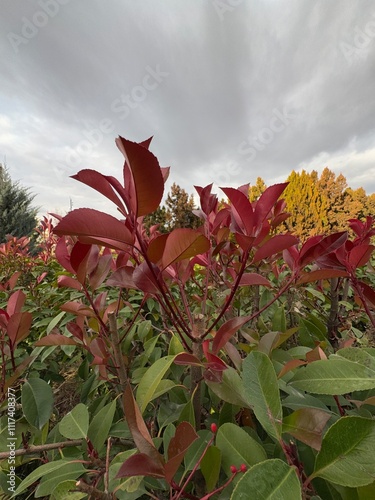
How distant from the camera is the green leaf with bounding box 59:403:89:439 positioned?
2.01 feet

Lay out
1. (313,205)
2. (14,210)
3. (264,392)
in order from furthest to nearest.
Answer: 1. (14,210)
2. (313,205)
3. (264,392)

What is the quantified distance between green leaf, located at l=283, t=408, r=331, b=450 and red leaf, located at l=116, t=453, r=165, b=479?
20 centimetres

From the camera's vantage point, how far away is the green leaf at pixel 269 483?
0.33 m

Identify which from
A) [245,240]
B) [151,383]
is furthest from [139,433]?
[245,240]

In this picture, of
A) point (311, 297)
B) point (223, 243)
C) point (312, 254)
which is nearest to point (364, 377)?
point (312, 254)

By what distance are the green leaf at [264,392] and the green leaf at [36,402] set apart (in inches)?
24.0

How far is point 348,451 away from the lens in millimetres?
366

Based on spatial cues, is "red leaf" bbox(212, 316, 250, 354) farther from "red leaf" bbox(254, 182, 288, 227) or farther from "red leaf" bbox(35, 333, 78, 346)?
"red leaf" bbox(35, 333, 78, 346)

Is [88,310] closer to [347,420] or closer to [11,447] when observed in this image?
[11,447]

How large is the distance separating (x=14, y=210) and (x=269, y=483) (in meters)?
17.8

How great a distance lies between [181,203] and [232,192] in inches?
556

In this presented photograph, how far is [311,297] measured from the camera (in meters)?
1.54

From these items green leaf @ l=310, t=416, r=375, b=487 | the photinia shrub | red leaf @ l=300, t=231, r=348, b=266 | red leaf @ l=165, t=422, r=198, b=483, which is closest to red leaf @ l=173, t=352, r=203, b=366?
the photinia shrub

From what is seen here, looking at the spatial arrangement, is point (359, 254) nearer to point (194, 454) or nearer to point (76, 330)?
point (194, 454)
